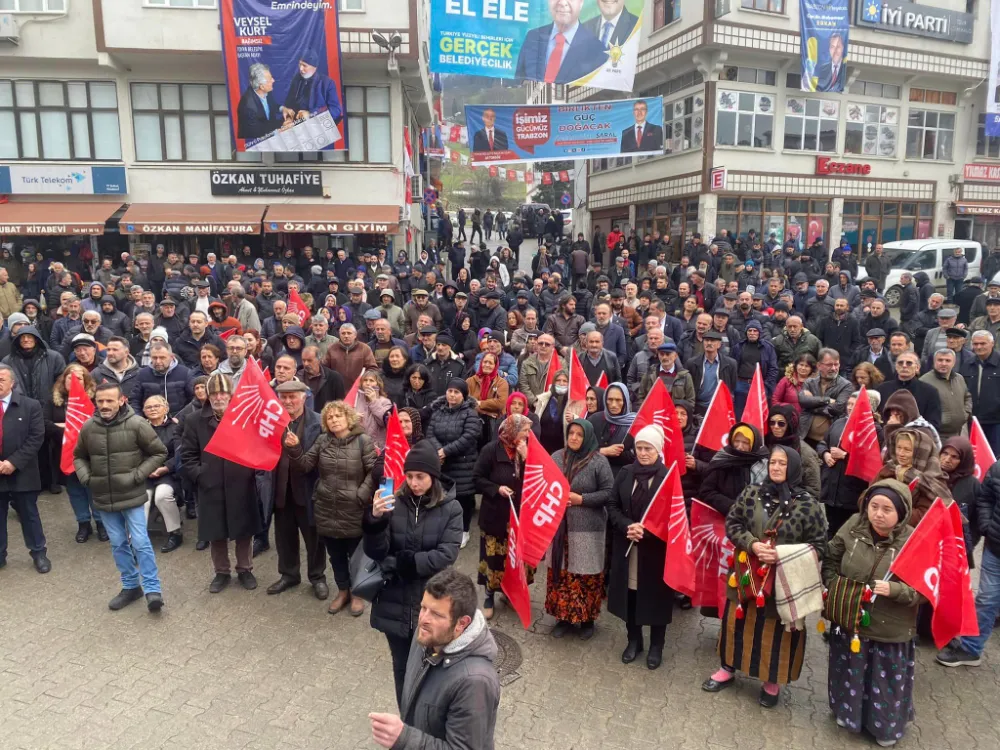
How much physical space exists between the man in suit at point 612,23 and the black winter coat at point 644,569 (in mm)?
18064

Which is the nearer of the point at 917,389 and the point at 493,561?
the point at 493,561

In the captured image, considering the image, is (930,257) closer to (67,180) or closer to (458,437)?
(458,437)

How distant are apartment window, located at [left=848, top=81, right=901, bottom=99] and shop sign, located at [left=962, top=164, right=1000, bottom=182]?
4.41 m

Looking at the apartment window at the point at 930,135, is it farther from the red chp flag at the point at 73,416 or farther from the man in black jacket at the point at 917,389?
the red chp flag at the point at 73,416

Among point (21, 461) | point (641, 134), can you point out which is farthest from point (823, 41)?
point (21, 461)

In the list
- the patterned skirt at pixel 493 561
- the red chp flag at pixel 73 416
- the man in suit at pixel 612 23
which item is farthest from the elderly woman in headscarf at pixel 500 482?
the man in suit at pixel 612 23

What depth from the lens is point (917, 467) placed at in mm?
4863

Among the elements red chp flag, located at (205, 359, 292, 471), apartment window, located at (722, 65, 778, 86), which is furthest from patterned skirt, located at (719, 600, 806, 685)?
apartment window, located at (722, 65, 778, 86)

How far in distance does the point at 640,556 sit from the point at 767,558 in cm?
100

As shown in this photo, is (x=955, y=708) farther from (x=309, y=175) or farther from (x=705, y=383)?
(x=309, y=175)

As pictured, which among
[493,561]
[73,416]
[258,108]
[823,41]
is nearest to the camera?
[493,561]

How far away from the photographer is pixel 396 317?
11.3 meters

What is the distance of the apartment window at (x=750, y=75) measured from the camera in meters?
25.0

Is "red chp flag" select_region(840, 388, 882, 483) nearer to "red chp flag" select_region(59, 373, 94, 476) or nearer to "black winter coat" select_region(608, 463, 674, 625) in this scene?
"black winter coat" select_region(608, 463, 674, 625)
